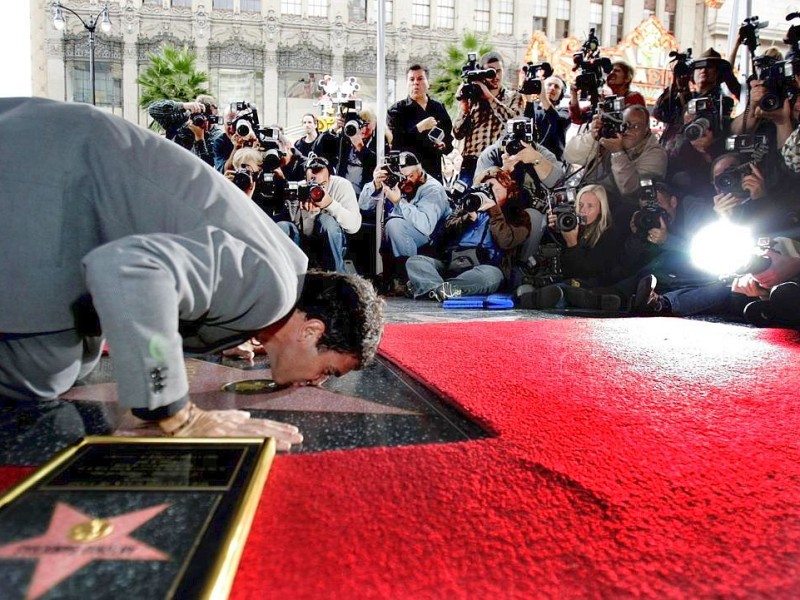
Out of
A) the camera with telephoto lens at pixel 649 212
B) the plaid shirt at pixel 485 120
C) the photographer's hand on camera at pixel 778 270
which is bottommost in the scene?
the photographer's hand on camera at pixel 778 270

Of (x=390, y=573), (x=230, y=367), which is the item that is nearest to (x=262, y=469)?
(x=390, y=573)

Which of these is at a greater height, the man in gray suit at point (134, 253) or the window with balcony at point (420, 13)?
the window with balcony at point (420, 13)

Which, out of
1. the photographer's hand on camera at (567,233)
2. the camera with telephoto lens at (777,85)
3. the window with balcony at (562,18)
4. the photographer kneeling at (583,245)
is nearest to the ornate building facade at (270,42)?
the window with balcony at (562,18)

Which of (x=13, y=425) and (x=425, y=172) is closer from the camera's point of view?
(x=13, y=425)

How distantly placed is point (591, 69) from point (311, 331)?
156 inches

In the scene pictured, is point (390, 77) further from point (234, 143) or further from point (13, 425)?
point (13, 425)

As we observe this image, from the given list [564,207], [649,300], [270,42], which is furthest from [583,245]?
[270,42]

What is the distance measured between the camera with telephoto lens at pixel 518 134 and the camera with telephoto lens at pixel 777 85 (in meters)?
1.58

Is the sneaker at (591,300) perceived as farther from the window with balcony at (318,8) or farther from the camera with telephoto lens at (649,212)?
the window with balcony at (318,8)

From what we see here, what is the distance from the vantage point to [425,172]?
523cm

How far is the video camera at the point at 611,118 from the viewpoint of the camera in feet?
14.1

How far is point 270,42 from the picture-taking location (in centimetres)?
1371

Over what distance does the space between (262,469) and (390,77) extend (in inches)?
566

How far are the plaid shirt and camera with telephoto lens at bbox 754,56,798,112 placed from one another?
1.83 m
